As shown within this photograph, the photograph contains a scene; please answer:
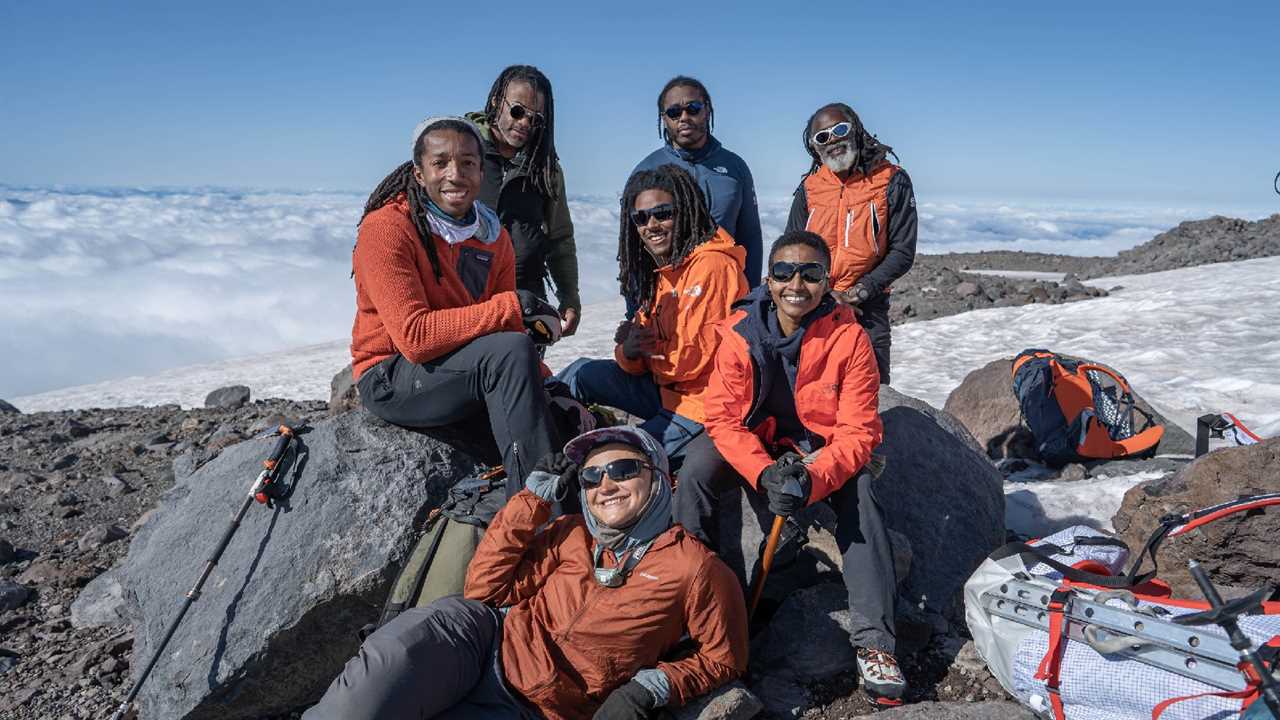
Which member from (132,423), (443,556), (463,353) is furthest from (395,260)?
(132,423)

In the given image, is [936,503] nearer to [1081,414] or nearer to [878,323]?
[878,323]

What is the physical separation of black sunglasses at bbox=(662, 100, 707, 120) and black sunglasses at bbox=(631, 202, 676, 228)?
4.20ft

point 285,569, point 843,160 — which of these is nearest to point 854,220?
point 843,160

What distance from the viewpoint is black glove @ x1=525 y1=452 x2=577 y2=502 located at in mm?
3846

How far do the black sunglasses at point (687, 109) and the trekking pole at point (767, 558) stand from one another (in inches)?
116

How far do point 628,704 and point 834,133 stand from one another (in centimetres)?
430

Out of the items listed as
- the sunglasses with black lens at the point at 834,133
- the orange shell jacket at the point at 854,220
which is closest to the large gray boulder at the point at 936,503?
the orange shell jacket at the point at 854,220

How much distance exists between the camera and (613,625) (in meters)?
3.67

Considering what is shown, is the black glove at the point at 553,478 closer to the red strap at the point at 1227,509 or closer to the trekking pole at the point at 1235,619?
the trekking pole at the point at 1235,619

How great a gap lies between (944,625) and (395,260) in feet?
11.0

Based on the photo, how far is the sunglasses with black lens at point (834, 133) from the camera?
247 inches

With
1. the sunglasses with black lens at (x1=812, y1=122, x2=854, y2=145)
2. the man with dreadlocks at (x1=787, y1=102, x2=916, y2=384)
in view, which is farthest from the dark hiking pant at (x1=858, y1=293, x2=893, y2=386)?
the sunglasses with black lens at (x1=812, y1=122, x2=854, y2=145)

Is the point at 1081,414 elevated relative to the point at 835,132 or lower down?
lower down

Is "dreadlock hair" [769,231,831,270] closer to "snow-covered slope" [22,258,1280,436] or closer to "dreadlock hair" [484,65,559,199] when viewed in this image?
"dreadlock hair" [484,65,559,199]
